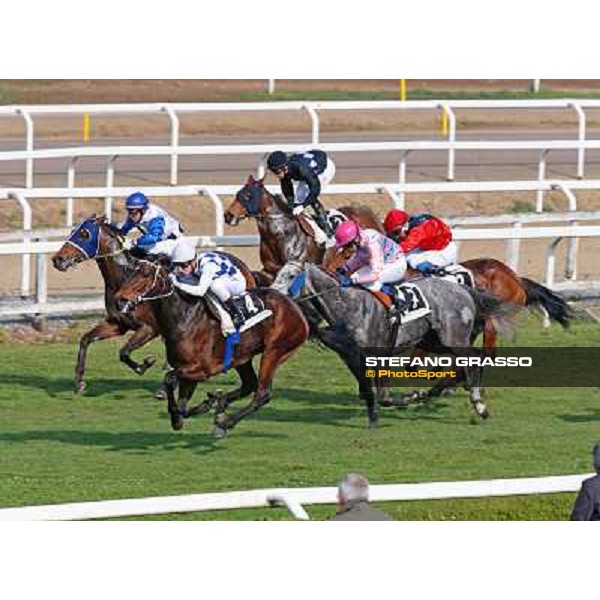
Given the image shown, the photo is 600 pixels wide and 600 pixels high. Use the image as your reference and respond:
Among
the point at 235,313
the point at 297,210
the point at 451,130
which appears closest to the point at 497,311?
the point at 297,210

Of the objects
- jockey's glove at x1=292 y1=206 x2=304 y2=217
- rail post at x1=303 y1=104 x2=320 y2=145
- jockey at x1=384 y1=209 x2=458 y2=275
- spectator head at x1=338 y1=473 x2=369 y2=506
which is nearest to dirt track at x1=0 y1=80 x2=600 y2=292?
rail post at x1=303 y1=104 x2=320 y2=145

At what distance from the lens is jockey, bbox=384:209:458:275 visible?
537 inches

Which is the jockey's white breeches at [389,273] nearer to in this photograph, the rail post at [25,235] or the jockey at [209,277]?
the jockey at [209,277]

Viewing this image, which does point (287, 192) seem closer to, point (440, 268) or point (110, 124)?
point (440, 268)

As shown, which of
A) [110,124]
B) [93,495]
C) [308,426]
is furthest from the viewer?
[110,124]

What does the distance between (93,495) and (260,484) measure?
873 millimetres

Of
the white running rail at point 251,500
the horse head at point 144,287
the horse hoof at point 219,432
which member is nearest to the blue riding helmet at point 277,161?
the horse head at point 144,287

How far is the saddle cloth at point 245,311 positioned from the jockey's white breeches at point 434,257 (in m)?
1.71

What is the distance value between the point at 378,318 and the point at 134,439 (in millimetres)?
1660

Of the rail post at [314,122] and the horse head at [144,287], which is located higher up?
the rail post at [314,122]

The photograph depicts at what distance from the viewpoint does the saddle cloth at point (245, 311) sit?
11984 millimetres

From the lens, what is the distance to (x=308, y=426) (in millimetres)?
12883
